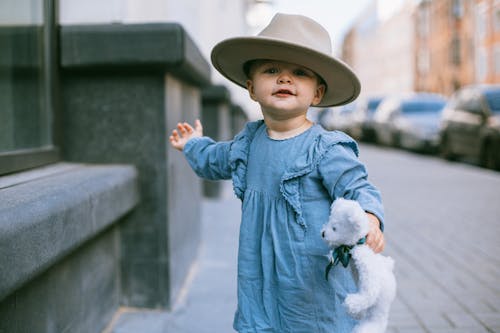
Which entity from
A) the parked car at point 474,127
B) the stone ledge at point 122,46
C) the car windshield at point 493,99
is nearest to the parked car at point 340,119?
the parked car at point 474,127

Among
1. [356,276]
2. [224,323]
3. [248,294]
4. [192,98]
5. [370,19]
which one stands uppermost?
[370,19]

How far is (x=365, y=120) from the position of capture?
78.8 feet

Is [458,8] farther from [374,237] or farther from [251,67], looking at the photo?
[374,237]

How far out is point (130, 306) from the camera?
3549 millimetres

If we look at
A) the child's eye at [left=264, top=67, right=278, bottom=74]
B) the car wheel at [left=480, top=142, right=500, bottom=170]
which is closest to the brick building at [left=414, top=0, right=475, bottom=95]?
the car wheel at [left=480, top=142, right=500, bottom=170]

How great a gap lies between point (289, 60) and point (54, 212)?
1001mm

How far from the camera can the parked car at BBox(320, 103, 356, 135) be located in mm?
28122

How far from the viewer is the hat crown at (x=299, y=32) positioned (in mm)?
2256

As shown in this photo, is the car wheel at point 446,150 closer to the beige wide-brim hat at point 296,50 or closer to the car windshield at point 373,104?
the car windshield at point 373,104

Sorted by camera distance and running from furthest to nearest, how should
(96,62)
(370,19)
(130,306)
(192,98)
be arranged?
(370,19) → (192,98) → (130,306) → (96,62)

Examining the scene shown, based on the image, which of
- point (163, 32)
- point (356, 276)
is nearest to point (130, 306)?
point (163, 32)

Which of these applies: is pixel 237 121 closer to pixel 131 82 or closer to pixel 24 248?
pixel 131 82

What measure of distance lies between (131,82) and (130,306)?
125 cm

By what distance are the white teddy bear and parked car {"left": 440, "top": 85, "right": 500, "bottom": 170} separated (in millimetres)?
10039
